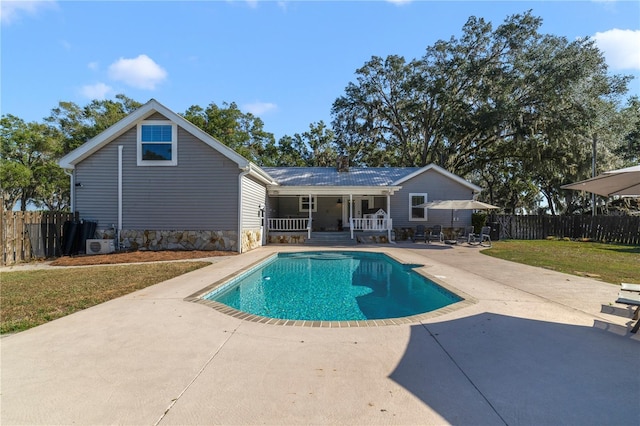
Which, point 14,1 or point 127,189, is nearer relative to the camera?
point 14,1

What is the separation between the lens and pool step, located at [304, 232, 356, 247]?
16.2 m

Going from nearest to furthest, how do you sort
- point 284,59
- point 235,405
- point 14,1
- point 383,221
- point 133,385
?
1. point 235,405
2. point 133,385
3. point 14,1
4. point 284,59
5. point 383,221

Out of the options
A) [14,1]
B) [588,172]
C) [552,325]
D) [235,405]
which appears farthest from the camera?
[588,172]

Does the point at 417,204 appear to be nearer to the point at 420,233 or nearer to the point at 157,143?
the point at 420,233

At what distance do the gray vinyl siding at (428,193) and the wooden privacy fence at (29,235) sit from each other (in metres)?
15.8

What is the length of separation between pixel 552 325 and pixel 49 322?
6.88 metres

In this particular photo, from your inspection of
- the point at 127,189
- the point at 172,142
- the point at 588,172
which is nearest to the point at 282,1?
the point at 172,142

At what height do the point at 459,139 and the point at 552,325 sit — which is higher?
the point at 459,139

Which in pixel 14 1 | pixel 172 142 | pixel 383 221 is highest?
pixel 14 1

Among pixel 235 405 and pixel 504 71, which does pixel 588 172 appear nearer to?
pixel 504 71

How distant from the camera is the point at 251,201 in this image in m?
14.1

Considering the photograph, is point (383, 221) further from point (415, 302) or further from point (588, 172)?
point (588, 172)

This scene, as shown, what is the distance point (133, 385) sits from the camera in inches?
106

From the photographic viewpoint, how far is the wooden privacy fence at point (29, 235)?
9.43m
